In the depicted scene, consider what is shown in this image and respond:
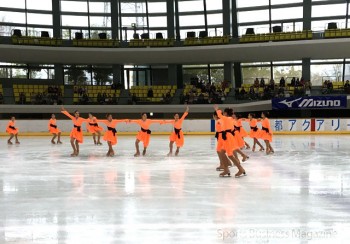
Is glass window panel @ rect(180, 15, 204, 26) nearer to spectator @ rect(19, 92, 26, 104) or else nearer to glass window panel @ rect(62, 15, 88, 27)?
glass window panel @ rect(62, 15, 88, 27)

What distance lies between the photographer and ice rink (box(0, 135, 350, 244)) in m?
5.41

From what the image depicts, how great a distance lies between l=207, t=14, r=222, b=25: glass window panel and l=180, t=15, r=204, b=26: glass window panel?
0.65 m

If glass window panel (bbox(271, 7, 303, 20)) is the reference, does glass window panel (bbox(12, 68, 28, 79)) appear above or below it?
below

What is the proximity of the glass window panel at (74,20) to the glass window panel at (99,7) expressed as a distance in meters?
0.99

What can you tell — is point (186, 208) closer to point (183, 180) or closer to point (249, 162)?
point (183, 180)

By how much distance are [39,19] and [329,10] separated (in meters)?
24.7

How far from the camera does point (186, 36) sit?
38438 millimetres

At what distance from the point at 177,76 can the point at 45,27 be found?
1238 centimetres

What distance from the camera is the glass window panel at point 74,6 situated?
3847cm

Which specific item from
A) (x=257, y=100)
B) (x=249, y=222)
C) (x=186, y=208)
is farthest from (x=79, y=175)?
(x=257, y=100)

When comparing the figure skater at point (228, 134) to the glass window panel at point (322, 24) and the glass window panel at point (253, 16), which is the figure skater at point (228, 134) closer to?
the glass window panel at point (322, 24)

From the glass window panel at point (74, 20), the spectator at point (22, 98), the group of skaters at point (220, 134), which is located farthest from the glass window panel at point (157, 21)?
the group of skaters at point (220, 134)

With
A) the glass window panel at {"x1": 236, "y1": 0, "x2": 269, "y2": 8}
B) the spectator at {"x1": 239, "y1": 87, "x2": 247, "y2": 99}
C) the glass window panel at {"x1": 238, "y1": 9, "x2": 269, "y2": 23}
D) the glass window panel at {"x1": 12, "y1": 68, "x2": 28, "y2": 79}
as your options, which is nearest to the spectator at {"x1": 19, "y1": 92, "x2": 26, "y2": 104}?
the glass window panel at {"x1": 12, "y1": 68, "x2": 28, "y2": 79}

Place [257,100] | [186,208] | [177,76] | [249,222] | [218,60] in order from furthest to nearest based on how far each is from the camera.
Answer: [177,76] < [218,60] < [257,100] < [186,208] < [249,222]
